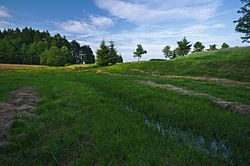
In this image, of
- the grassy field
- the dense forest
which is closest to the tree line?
the dense forest

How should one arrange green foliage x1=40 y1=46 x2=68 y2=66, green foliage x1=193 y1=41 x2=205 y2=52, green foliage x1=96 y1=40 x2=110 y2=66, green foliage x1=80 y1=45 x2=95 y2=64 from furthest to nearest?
1. green foliage x1=80 y1=45 x2=95 y2=64
2. green foliage x1=193 y1=41 x2=205 y2=52
3. green foliage x1=40 y1=46 x2=68 y2=66
4. green foliage x1=96 y1=40 x2=110 y2=66

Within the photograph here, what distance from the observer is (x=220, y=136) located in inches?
262

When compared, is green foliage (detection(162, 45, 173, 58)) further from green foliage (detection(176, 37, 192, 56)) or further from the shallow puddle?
the shallow puddle

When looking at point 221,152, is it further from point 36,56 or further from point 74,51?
point 74,51

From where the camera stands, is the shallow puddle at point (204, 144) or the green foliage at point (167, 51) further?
the green foliage at point (167, 51)

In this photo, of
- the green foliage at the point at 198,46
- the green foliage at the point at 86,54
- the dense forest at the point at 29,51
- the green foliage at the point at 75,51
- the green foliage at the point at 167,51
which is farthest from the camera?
the green foliage at the point at 86,54

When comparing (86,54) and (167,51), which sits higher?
(86,54)

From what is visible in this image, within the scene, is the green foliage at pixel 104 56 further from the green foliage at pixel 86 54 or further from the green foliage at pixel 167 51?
the green foliage at pixel 86 54

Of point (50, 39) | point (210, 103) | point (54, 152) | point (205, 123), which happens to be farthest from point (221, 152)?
point (50, 39)

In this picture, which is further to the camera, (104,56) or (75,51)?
(75,51)

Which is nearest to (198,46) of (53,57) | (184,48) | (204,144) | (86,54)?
(184,48)

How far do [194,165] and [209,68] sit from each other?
3507 cm

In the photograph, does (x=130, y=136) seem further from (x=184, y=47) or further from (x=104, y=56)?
(x=184, y=47)

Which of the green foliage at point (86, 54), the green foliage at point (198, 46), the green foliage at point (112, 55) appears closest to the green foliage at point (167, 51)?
the green foliage at point (198, 46)
